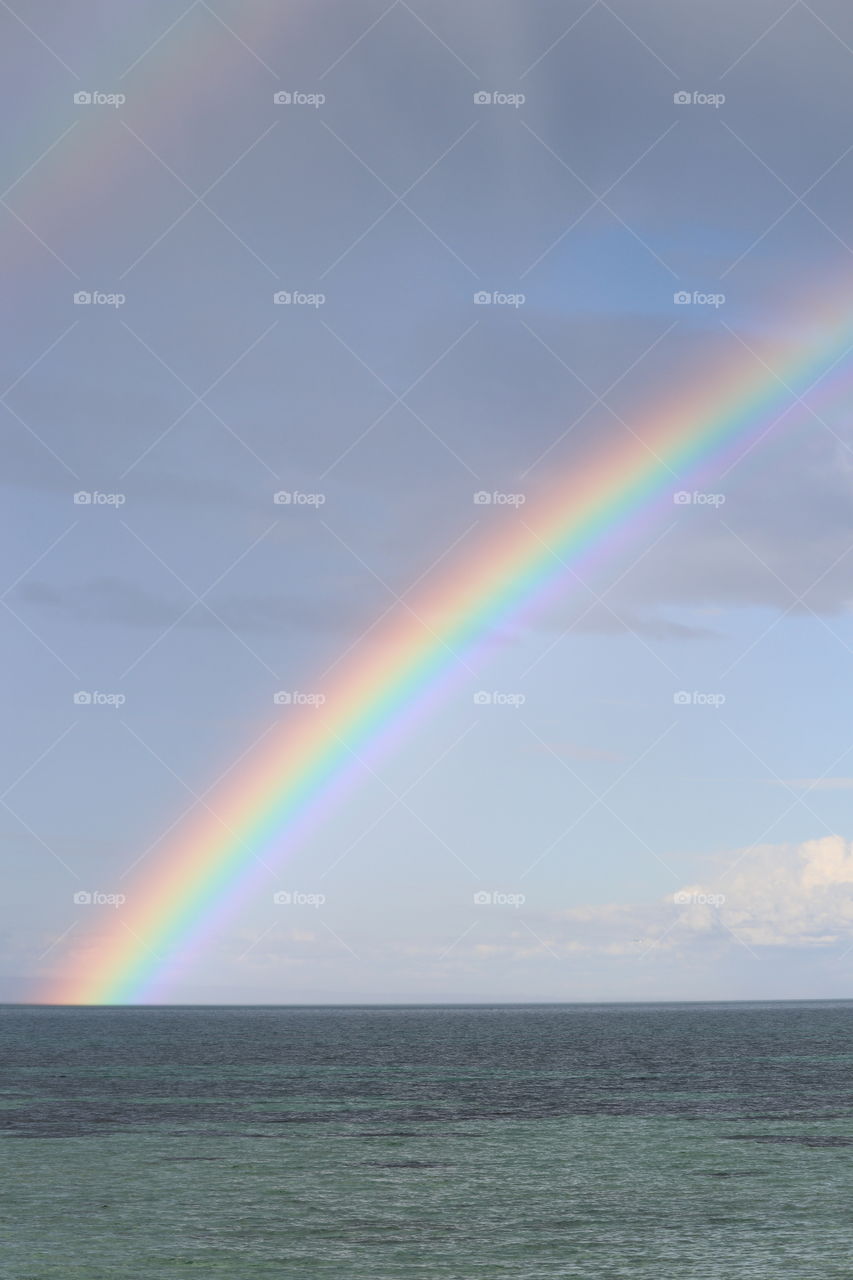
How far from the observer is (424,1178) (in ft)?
185

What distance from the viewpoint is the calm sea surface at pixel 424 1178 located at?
4219 centimetres

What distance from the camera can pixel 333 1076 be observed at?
111500mm

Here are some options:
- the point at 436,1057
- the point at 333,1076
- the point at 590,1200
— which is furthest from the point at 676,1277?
the point at 436,1057

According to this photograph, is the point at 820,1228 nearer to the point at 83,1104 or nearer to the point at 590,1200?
the point at 590,1200

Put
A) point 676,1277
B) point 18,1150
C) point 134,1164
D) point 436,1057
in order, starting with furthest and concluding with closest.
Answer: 1. point 436,1057
2. point 18,1150
3. point 134,1164
4. point 676,1277

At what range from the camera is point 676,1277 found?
39656 mm

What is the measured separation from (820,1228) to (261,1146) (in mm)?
28317

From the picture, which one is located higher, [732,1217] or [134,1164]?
[134,1164]

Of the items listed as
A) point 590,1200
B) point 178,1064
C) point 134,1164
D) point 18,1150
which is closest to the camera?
point 590,1200

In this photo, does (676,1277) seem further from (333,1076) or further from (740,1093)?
(333,1076)

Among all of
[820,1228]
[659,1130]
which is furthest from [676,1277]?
[659,1130]

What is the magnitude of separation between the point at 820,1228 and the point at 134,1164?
95.8 ft

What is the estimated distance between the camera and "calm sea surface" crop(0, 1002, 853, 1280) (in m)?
→ 42.2

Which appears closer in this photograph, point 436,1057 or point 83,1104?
point 83,1104
